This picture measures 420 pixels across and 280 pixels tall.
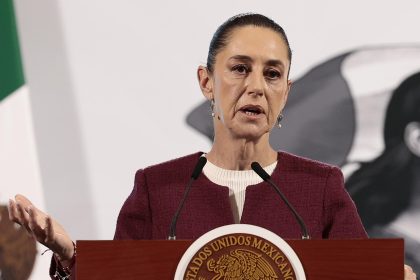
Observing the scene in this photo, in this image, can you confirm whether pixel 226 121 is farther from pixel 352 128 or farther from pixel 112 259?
pixel 352 128

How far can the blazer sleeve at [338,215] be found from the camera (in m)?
1.79

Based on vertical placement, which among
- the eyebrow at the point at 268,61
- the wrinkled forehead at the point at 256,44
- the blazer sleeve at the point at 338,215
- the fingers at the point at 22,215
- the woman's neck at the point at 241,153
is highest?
the wrinkled forehead at the point at 256,44

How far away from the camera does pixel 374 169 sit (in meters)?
2.97

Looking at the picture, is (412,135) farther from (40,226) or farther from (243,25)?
(40,226)

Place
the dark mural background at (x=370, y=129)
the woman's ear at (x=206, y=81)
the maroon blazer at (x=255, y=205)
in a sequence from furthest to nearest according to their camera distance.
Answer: the dark mural background at (x=370, y=129) < the woman's ear at (x=206, y=81) < the maroon blazer at (x=255, y=205)

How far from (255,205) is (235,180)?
102mm

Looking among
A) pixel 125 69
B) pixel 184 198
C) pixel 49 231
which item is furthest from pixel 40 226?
pixel 125 69

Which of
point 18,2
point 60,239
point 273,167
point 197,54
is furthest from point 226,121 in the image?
point 18,2

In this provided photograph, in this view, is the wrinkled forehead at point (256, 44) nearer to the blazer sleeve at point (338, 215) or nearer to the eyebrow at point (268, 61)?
the eyebrow at point (268, 61)

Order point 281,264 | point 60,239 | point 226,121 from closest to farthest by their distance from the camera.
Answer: point 281,264, point 60,239, point 226,121

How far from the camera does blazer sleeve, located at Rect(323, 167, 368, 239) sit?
70.3 inches

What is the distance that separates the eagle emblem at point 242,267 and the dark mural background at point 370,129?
1.58 meters

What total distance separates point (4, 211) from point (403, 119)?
5.29ft

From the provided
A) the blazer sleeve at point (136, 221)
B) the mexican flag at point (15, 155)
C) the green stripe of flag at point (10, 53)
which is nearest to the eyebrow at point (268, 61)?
the blazer sleeve at point (136, 221)
